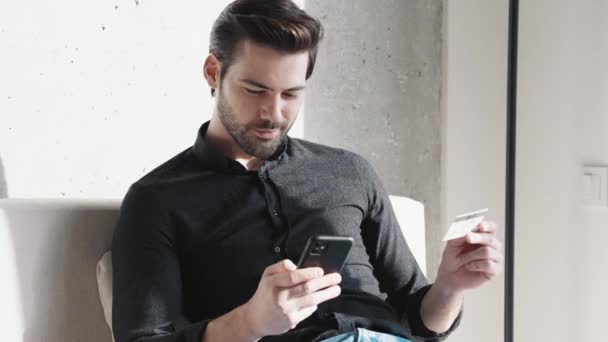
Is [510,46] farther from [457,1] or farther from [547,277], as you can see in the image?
[547,277]

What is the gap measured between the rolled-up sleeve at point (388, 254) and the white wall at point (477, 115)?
2.25 feet

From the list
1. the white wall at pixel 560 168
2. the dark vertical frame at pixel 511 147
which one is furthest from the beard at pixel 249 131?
the white wall at pixel 560 168

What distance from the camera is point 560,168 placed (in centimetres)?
204

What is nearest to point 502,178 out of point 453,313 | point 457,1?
point 457,1

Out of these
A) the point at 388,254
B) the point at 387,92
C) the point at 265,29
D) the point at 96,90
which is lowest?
the point at 388,254

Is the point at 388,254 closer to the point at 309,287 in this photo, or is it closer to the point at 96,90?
the point at 309,287

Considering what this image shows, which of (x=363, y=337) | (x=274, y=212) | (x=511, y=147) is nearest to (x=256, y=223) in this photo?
(x=274, y=212)

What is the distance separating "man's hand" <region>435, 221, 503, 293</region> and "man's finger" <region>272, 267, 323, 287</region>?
0.38 m

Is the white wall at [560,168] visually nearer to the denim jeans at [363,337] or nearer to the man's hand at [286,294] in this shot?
the denim jeans at [363,337]

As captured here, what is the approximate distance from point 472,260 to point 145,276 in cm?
56

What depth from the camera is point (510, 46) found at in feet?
6.50

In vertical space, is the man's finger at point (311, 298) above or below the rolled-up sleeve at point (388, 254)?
above

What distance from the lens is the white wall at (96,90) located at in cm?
155

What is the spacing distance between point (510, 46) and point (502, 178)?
414 millimetres
